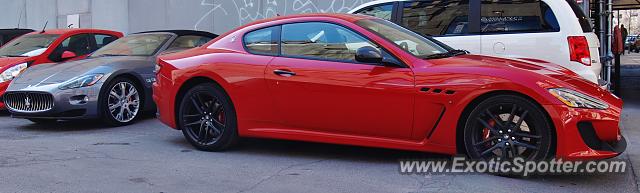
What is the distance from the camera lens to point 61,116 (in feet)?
24.6

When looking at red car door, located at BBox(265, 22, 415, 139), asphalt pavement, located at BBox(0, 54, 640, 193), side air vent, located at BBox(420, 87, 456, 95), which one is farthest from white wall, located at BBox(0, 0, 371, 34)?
side air vent, located at BBox(420, 87, 456, 95)

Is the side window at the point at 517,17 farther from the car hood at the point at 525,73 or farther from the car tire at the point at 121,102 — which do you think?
the car tire at the point at 121,102

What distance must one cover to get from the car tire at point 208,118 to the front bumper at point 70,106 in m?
1.94

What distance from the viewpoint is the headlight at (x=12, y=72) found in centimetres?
895

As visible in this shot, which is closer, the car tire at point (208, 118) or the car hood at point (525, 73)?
the car hood at point (525, 73)

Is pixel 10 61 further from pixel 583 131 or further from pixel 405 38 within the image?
pixel 583 131

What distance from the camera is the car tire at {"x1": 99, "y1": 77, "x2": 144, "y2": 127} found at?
766cm

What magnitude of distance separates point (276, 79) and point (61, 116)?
3345 millimetres

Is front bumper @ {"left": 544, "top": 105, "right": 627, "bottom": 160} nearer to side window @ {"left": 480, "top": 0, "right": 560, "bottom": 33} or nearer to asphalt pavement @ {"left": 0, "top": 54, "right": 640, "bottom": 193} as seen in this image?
asphalt pavement @ {"left": 0, "top": 54, "right": 640, "bottom": 193}

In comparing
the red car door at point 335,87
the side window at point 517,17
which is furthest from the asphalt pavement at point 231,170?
the side window at point 517,17

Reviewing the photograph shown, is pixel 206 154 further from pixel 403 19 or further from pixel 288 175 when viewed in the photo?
pixel 403 19

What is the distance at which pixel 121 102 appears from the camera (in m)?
7.87

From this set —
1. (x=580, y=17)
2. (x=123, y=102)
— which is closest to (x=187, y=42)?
(x=123, y=102)

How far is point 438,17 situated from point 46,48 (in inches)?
235
